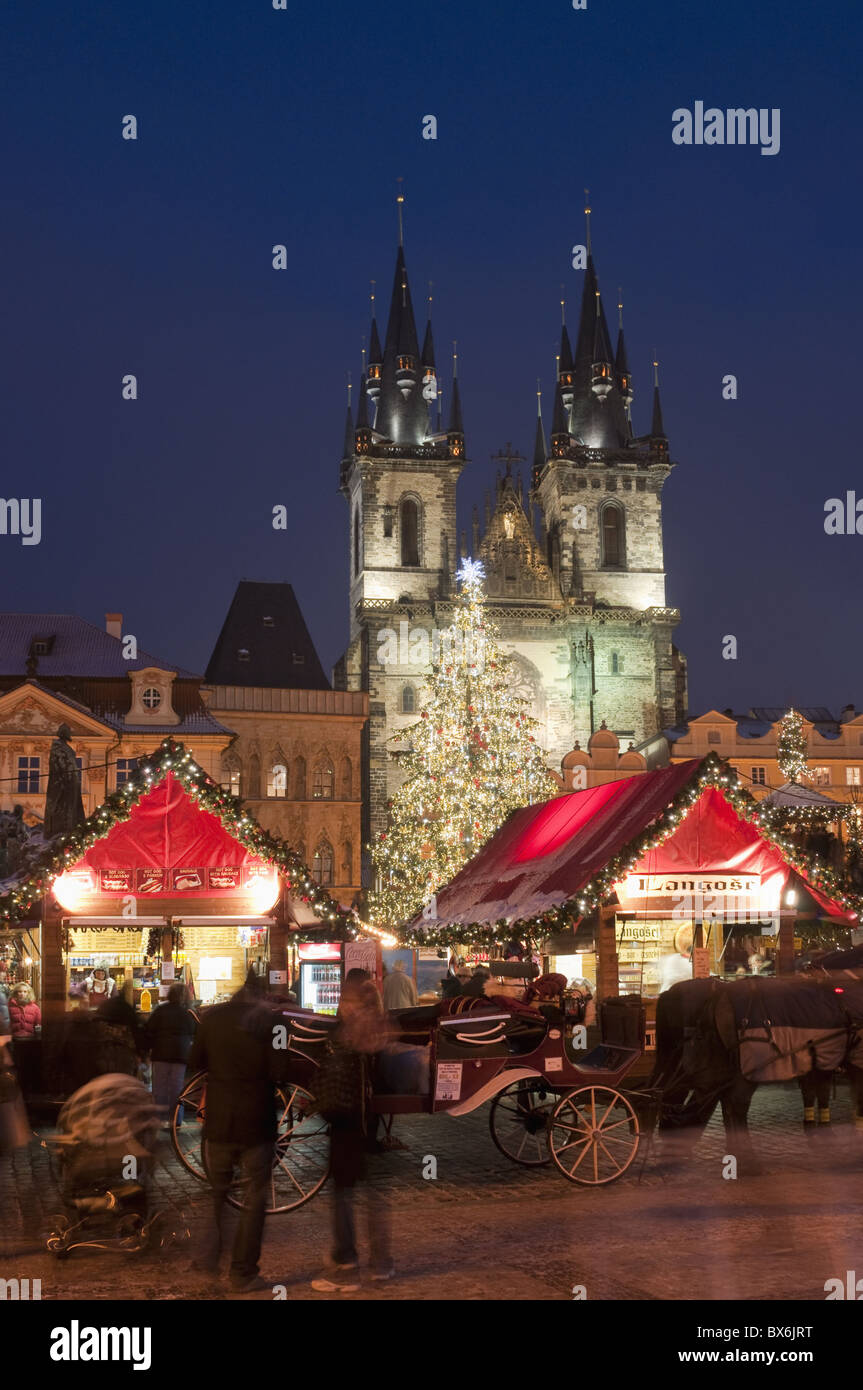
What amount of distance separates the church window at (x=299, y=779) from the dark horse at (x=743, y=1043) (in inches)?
1817

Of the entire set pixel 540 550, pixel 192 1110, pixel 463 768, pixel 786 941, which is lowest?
pixel 192 1110

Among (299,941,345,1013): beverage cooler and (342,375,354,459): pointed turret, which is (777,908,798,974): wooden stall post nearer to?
(299,941,345,1013): beverage cooler

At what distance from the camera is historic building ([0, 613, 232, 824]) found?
4581cm

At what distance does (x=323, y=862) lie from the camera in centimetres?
5753

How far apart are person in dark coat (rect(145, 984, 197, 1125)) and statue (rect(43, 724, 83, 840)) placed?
4.25 m

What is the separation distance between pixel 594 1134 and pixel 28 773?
1509 inches

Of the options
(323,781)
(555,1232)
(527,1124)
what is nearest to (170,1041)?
(527,1124)

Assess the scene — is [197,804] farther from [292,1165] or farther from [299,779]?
[299,779]

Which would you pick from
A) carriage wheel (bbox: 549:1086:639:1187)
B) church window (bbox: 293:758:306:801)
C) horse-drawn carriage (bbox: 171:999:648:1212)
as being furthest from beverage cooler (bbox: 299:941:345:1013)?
church window (bbox: 293:758:306:801)

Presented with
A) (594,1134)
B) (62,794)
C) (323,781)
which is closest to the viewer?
(594,1134)

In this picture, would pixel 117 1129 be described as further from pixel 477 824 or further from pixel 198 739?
pixel 198 739

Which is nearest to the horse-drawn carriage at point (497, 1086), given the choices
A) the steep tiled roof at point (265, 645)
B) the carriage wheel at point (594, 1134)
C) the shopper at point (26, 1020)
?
the carriage wheel at point (594, 1134)

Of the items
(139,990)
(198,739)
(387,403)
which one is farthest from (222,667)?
(139,990)

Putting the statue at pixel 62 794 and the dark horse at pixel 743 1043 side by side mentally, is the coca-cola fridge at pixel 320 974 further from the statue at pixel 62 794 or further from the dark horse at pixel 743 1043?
the dark horse at pixel 743 1043
